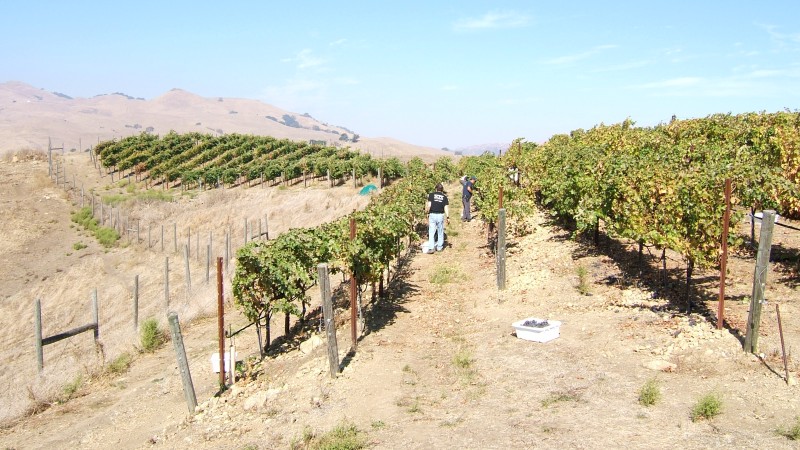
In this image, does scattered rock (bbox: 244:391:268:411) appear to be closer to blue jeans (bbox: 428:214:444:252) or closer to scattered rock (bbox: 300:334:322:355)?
scattered rock (bbox: 300:334:322:355)

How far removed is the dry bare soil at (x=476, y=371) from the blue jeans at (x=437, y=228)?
1.84 ft

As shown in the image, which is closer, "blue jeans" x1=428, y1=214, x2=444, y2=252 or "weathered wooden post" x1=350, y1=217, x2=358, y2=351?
"weathered wooden post" x1=350, y1=217, x2=358, y2=351

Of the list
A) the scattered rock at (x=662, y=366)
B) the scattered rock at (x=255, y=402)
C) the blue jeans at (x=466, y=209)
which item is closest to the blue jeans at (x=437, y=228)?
the blue jeans at (x=466, y=209)

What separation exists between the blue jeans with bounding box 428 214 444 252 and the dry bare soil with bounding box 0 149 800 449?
562 millimetres

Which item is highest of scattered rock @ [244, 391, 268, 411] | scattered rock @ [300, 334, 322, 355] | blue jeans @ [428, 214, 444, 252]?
blue jeans @ [428, 214, 444, 252]

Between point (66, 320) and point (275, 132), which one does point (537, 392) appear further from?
point (275, 132)

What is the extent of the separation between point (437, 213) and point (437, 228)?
0.96 m

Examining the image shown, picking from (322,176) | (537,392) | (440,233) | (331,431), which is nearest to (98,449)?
(331,431)

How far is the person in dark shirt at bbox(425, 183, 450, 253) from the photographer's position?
16.3 metres

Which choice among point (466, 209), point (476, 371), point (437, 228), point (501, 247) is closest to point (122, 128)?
point (466, 209)

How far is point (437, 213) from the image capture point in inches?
652

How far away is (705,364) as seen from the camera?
8391 mm

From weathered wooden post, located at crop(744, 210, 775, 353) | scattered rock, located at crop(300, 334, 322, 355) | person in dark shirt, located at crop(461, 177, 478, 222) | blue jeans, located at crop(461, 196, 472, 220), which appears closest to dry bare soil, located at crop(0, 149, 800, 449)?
scattered rock, located at crop(300, 334, 322, 355)

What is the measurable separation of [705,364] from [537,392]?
2.39 m
